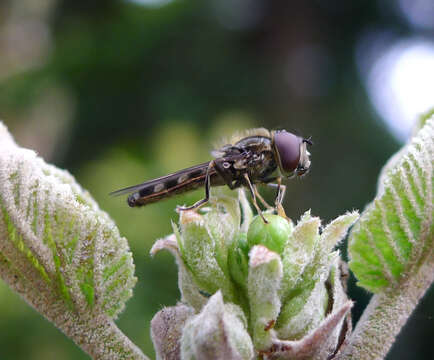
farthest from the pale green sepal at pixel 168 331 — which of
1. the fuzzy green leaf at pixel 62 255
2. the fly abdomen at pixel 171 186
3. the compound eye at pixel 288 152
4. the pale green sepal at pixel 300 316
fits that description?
the compound eye at pixel 288 152

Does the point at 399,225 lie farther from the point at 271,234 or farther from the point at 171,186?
the point at 171,186

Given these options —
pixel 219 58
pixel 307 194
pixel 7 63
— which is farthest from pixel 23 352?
pixel 219 58

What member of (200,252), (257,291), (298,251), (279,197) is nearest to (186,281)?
(200,252)

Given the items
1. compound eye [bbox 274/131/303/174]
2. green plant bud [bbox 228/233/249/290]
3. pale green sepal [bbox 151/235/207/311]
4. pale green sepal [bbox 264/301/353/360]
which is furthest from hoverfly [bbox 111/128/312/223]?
pale green sepal [bbox 264/301/353/360]

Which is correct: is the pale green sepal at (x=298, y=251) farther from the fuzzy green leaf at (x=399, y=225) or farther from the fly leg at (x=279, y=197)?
the fly leg at (x=279, y=197)

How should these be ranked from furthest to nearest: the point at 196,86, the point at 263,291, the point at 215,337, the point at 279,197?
the point at 196,86
the point at 279,197
the point at 263,291
the point at 215,337
